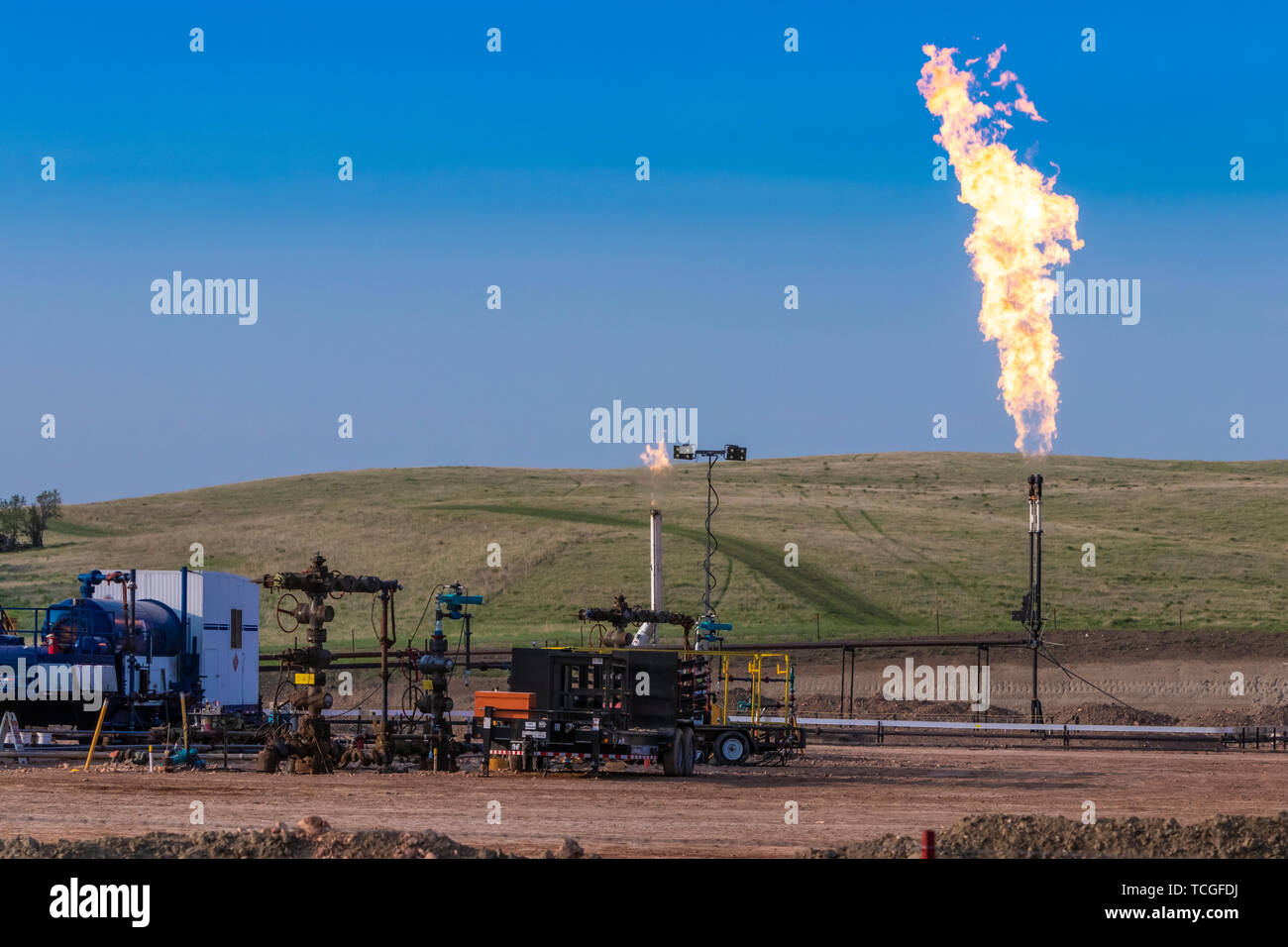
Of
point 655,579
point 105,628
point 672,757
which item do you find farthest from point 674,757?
point 105,628

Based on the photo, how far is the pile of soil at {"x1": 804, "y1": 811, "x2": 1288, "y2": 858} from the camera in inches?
599

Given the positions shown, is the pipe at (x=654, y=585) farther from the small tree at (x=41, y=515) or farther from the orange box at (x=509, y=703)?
the small tree at (x=41, y=515)

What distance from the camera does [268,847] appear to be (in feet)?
48.8

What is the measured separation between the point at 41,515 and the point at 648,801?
96567mm

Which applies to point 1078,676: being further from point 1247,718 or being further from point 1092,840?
point 1092,840

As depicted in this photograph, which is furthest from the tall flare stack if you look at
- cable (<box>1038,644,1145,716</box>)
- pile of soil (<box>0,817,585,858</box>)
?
pile of soil (<box>0,817,585,858</box>)

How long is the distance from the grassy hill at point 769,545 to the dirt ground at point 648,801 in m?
38.4

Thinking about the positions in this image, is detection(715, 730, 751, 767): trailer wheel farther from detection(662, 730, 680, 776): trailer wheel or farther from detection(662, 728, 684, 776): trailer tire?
detection(662, 730, 680, 776): trailer wheel

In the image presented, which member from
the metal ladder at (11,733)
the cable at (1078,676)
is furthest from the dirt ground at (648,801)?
the cable at (1078,676)

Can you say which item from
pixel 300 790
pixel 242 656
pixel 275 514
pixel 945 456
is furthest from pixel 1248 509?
pixel 300 790

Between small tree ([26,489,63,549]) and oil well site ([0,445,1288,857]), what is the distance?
145 cm

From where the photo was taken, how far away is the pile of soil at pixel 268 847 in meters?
14.6
